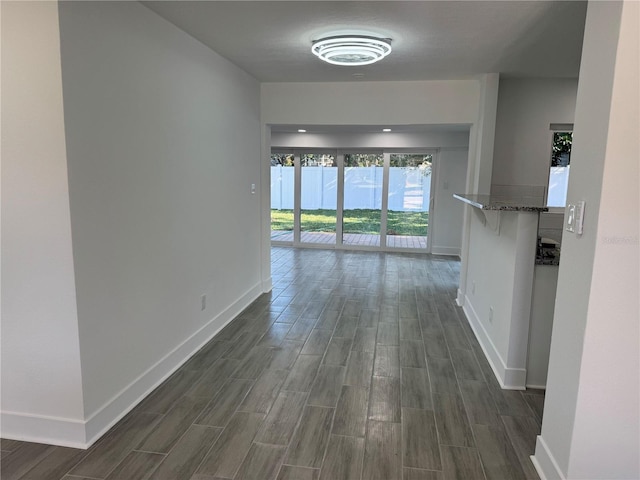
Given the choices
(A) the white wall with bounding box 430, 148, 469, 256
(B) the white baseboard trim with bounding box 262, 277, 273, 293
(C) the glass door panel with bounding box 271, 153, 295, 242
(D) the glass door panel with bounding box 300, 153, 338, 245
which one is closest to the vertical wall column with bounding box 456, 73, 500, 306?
(B) the white baseboard trim with bounding box 262, 277, 273, 293

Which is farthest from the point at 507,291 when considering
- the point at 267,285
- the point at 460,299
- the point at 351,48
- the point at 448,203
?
the point at 448,203

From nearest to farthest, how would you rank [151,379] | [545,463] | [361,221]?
[545,463], [151,379], [361,221]

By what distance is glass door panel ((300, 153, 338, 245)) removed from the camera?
327 inches

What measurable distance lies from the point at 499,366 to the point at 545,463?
106 centimetres

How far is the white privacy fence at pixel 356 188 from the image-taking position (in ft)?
26.4

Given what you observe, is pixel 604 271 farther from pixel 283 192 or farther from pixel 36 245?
pixel 283 192

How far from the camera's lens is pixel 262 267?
16.7 feet

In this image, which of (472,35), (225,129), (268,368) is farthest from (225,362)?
(472,35)

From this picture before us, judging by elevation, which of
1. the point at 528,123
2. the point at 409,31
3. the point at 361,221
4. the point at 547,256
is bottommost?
the point at 361,221

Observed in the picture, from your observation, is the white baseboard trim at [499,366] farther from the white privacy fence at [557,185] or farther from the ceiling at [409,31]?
the ceiling at [409,31]

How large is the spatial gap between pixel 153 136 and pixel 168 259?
842 millimetres

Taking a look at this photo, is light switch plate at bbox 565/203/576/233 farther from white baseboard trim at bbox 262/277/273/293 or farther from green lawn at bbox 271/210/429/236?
green lawn at bbox 271/210/429/236

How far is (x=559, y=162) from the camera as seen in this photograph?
188 inches

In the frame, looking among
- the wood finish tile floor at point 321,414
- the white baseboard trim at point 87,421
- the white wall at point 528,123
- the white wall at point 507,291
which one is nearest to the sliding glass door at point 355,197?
the white wall at point 528,123
